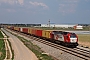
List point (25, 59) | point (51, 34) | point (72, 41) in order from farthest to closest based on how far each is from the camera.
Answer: point (51, 34) → point (72, 41) → point (25, 59)

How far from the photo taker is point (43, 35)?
180 ft

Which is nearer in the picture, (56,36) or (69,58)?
(69,58)

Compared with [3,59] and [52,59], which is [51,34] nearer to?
[52,59]

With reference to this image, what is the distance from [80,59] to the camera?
24531mm

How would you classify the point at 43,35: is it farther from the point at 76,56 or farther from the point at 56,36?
the point at 76,56

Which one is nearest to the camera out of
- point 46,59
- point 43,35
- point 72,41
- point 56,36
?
point 46,59

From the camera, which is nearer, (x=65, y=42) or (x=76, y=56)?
(x=76, y=56)

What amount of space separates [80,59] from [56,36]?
17567mm

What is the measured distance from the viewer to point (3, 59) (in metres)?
22.6

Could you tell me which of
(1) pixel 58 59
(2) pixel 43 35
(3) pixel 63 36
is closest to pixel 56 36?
(3) pixel 63 36

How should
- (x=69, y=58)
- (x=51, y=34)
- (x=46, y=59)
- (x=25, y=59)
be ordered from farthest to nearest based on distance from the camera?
1. (x=51, y=34)
2. (x=69, y=58)
3. (x=46, y=59)
4. (x=25, y=59)

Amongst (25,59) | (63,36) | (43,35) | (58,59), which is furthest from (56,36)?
(25,59)

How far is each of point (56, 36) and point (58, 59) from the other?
1708 cm

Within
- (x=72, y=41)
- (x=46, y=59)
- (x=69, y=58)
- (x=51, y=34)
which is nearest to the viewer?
(x=46, y=59)
